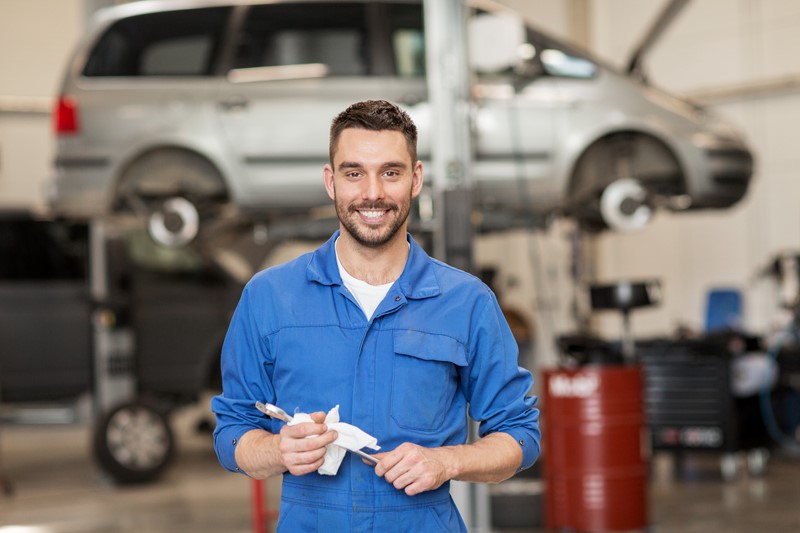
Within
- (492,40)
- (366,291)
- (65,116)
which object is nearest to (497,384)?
(366,291)

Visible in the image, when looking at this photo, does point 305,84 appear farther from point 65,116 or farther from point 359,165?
point 359,165

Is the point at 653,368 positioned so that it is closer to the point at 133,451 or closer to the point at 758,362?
the point at 758,362

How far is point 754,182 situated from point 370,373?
8.77 meters

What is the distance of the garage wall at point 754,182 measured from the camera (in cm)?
969

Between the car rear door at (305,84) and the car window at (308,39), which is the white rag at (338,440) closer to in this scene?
the car rear door at (305,84)

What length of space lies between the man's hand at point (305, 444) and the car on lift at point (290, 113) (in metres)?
3.95

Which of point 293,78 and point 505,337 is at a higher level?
point 293,78

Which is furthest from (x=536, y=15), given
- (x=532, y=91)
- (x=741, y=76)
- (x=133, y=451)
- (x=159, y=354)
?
(x=133, y=451)

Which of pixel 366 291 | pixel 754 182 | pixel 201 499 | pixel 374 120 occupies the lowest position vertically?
pixel 201 499

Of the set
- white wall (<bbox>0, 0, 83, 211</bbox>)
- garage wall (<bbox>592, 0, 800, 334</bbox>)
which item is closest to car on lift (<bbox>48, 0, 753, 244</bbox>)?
garage wall (<bbox>592, 0, 800, 334</bbox>)

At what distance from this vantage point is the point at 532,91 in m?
5.54

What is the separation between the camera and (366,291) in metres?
1.60

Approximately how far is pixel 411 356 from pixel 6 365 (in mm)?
5830

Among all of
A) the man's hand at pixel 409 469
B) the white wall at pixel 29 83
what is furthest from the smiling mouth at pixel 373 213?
the white wall at pixel 29 83
